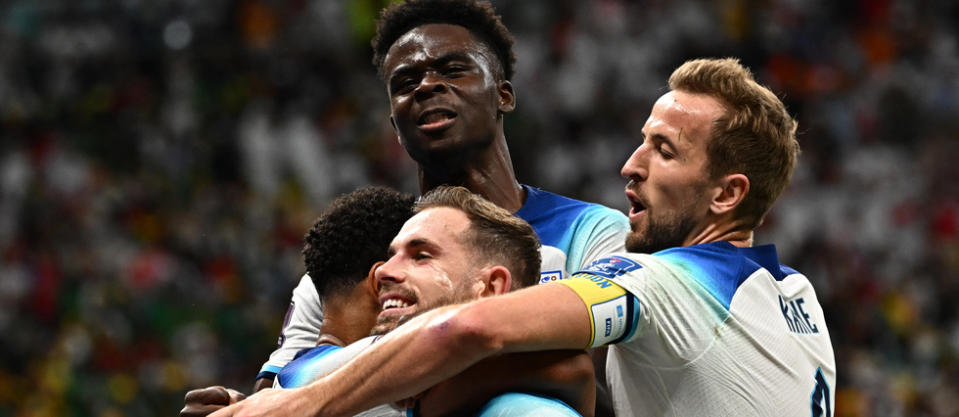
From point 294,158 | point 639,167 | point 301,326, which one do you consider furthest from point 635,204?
point 294,158

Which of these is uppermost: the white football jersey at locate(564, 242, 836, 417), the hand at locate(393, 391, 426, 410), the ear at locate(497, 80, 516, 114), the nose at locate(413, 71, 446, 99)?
the nose at locate(413, 71, 446, 99)

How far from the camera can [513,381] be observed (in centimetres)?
268

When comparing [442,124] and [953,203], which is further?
[953,203]

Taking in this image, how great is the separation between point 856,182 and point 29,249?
9.41m

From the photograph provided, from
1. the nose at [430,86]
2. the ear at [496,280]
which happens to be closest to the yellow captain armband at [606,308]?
the ear at [496,280]

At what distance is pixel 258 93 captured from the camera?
13.3 meters

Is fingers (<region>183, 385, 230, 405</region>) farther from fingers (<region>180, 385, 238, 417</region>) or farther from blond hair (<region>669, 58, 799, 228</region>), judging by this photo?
blond hair (<region>669, 58, 799, 228</region>)

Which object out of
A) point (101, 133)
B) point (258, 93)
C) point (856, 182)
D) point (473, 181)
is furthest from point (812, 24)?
point (473, 181)

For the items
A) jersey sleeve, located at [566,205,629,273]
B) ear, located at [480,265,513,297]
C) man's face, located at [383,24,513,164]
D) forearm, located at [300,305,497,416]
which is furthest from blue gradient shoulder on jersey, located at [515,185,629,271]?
forearm, located at [300,305,497,416]

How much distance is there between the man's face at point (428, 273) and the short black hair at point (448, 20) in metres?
1.28

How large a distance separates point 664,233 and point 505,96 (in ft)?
3.61

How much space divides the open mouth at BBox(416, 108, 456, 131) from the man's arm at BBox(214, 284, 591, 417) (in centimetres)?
127

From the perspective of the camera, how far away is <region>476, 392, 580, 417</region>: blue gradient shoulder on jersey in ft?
8.53

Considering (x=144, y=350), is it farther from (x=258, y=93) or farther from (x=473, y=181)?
(x=473, y=181)
